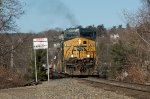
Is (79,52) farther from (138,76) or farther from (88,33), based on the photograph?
(138,76)

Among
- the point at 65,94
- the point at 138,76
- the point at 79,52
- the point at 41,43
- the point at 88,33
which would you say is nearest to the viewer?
the point at 65,94

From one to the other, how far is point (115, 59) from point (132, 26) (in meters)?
17.0

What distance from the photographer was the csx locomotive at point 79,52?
35.3 metres

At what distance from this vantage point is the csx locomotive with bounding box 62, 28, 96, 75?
3528 cm

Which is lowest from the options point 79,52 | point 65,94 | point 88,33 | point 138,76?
point 65,94

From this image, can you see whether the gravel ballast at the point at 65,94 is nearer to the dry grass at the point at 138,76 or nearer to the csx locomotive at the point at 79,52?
the dry grass at the point at 138,76

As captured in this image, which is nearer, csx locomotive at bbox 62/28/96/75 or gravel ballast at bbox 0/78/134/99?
gravel ballast at bbox 0/78/134/99

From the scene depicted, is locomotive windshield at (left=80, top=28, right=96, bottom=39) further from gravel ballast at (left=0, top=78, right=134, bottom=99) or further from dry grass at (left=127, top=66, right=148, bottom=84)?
gravel ballast at (left=0, top=78, right=134, bottom=99)

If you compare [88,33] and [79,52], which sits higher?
[88,33]

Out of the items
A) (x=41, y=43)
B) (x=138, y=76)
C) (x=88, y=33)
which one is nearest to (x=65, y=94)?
(x=41, y=43)

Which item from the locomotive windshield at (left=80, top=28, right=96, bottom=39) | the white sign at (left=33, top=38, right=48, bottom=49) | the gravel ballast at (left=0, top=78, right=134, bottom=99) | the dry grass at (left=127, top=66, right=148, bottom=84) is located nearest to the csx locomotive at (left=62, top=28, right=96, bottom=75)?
the locomotive windshield at (left=80, top=28, right=96, bottom=39)

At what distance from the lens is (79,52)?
3588 centimetres

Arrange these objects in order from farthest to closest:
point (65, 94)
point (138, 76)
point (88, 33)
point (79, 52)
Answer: point (88, 33), point (79, 52), point (138, 76), point (65, 94)

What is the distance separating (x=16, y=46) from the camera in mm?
33438
